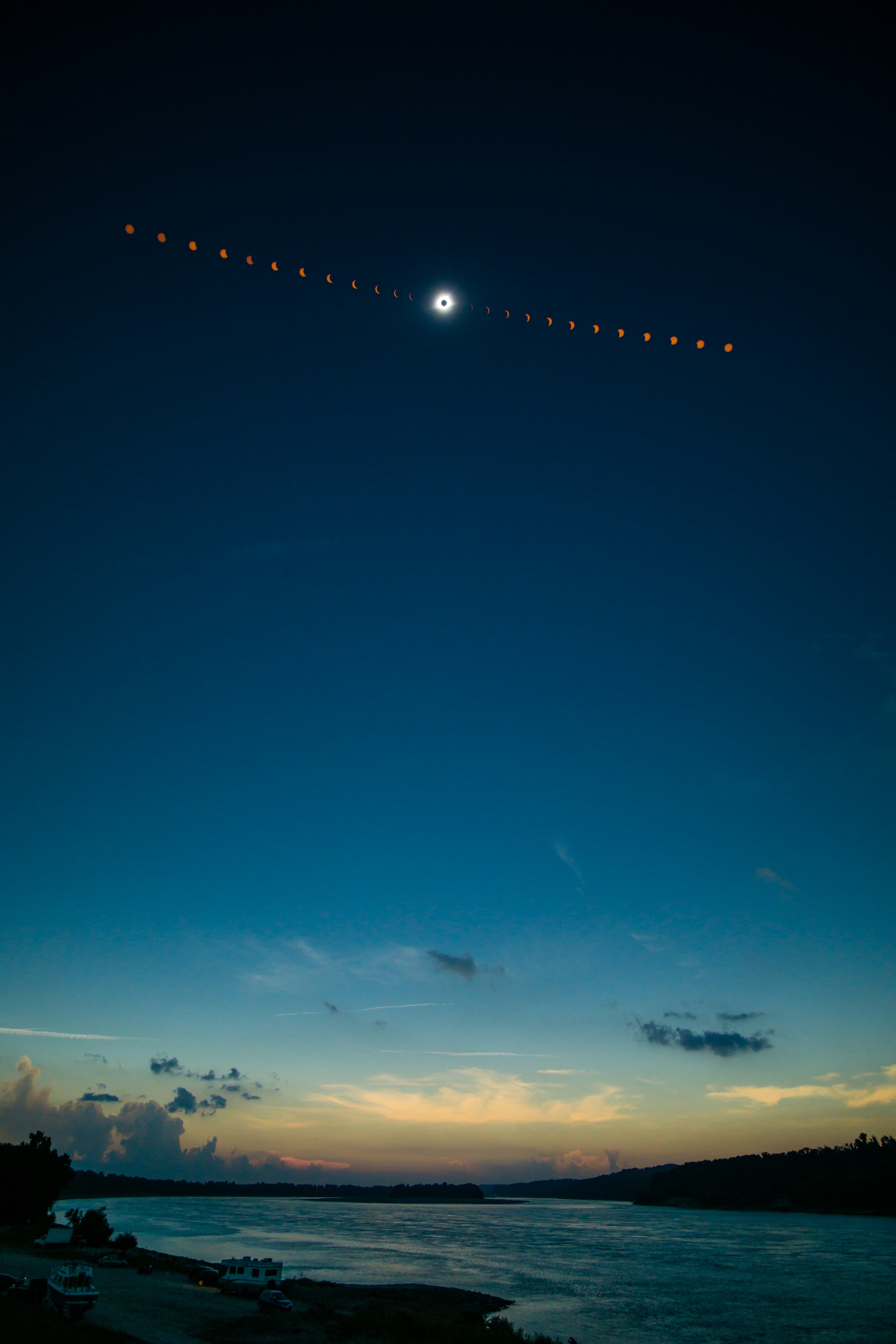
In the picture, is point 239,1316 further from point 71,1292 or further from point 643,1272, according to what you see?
point 643,1272

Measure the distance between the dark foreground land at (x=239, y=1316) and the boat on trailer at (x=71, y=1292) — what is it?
0.83 meters

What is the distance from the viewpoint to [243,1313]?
53.9m

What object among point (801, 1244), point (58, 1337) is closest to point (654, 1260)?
point (801, 1244)

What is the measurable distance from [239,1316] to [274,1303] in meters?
4.03

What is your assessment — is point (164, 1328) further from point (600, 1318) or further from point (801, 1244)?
point (801, 1244)

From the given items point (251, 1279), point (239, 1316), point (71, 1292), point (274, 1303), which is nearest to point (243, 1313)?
point (239, 1316)

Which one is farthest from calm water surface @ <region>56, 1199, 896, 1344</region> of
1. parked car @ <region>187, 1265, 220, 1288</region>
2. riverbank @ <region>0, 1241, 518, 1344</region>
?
parked car @ <region>187, 1265, 220, 1288</region>

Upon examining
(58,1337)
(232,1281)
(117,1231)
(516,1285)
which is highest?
(58,1337)

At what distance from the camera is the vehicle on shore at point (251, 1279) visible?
62812 mm

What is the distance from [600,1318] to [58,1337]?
52.0 m

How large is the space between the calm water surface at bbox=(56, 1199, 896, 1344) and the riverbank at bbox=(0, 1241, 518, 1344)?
7928mm

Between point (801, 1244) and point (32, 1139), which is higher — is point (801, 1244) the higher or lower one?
the lower one

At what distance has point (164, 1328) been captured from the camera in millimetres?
45000

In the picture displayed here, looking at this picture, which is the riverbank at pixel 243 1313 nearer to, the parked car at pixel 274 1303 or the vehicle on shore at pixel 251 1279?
the parked car at pixel 274 1303
